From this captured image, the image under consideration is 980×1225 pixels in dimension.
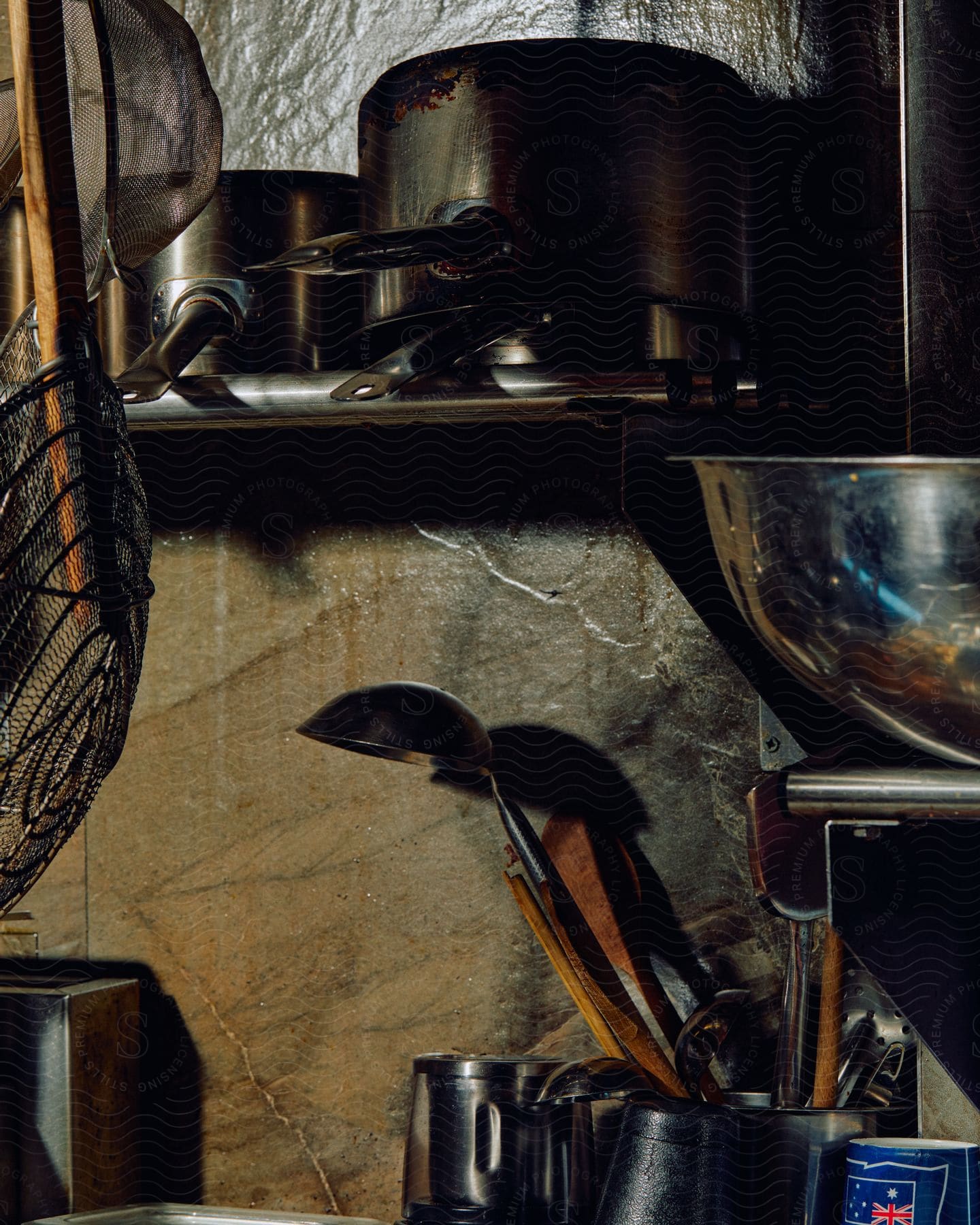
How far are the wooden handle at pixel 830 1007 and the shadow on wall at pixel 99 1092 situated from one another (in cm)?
40

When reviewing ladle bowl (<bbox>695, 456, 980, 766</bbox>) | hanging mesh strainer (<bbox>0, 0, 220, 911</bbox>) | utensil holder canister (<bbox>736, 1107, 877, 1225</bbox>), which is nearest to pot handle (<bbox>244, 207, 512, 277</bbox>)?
hanging mesh strainer (<bbox>0, 0, 220, 911</bbox>)

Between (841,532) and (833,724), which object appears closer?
(841,532)

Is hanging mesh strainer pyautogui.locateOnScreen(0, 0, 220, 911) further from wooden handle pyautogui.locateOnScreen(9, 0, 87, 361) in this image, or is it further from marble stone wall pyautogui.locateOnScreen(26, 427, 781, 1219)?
marble stone wall pyautogui.locateOnScreen(26, 427, 781, 1219)

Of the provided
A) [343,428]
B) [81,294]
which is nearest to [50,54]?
[81,294]

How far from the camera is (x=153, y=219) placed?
2.53 ft

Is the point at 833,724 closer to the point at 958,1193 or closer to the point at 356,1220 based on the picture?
the point at 958,1193

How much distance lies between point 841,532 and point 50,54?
381mm

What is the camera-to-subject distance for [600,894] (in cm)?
80

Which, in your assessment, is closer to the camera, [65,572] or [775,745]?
[65,572]

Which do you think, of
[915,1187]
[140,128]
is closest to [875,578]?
[915,1187]

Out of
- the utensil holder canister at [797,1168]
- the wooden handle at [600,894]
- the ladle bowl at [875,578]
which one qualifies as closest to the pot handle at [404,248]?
the ladle bowl at [875,578]

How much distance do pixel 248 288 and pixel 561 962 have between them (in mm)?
432

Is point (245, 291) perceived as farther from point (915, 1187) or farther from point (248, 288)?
point (915, 1187)

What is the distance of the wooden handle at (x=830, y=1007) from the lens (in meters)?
0.72
